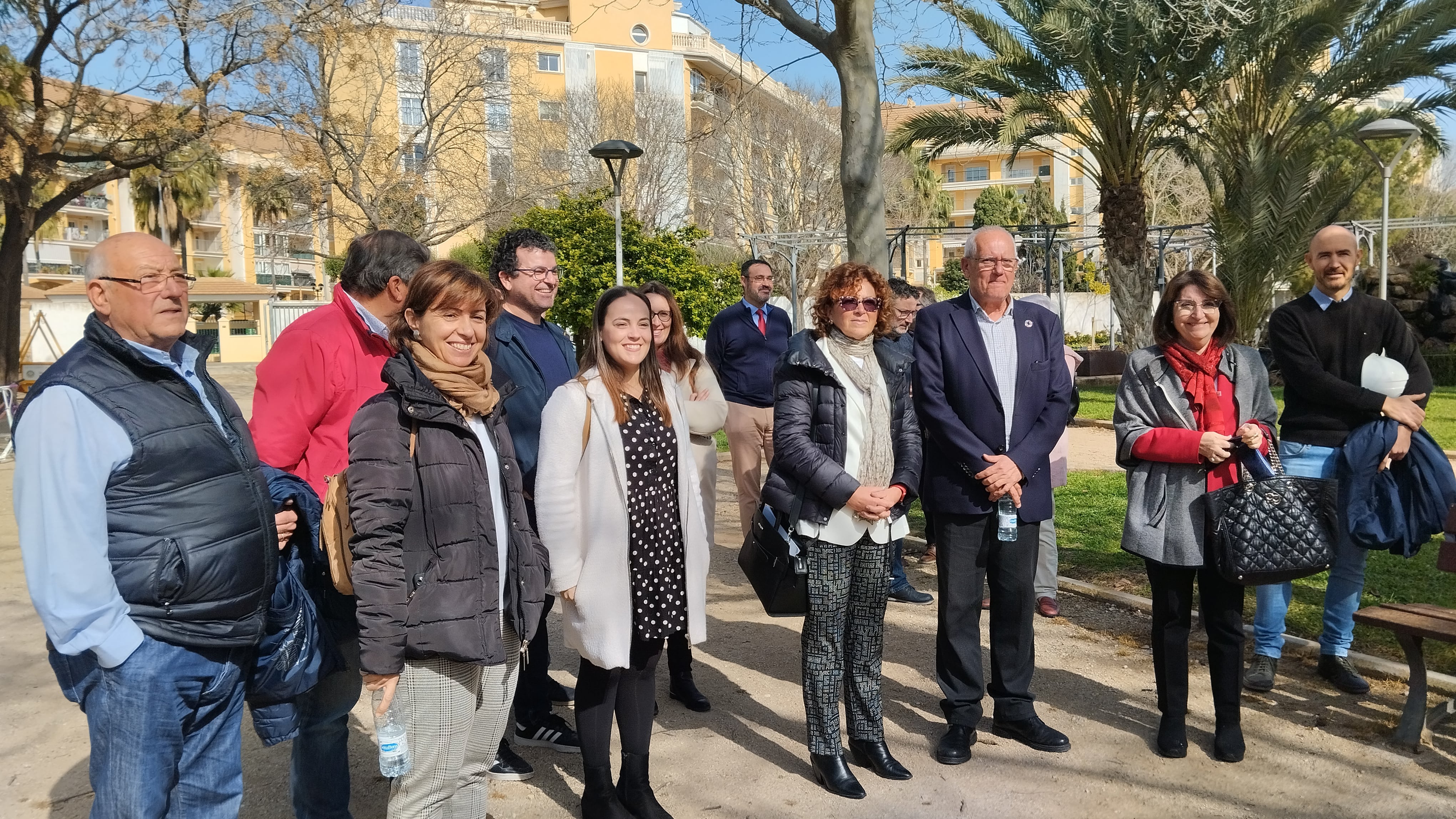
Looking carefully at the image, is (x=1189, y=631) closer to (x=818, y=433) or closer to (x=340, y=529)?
(x=818, y=433)

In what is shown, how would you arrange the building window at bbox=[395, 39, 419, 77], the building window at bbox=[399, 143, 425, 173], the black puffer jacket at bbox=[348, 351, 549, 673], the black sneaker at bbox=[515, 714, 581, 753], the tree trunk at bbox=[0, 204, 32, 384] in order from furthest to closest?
the building window at bbox=[395, 39, 419, 77]
the building window at bbox=[399, 143, 425, 173]
the tree trunk at bbox=[0, 204, 32, 384]
the black sneaker at bbox=[515, 714, 581, 753]
the black puffer jacket at bbox=[348, 351, 549, 673]

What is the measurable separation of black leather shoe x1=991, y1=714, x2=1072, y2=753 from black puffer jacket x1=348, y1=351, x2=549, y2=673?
2.33 metres

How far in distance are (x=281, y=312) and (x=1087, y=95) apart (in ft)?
124

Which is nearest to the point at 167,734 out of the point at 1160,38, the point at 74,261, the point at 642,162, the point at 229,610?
the point at 229,610

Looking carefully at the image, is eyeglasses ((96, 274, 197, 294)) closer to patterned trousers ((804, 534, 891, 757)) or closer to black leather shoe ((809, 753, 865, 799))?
patterned trousers ((804, 534, 891, 757))

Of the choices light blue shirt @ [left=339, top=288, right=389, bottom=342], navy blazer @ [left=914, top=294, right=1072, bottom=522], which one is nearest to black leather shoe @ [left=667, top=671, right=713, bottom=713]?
navy blazer @ [left=914, top=294, right=1072, bottom=522]

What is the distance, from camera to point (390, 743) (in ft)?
8.71

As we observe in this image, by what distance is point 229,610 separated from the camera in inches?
101

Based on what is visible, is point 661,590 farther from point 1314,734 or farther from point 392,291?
point 1314,734

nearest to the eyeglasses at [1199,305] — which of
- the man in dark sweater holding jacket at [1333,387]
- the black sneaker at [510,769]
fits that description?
the man in dark sweater holding jacket at [1333,387]

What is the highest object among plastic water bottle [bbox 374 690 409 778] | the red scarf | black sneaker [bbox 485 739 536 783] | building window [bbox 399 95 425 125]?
building window [bbox 399 95 425 125]

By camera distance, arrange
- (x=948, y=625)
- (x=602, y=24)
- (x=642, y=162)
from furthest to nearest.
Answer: (x=602, y=24) → (x=642, y=162) → (x=948, y=625)

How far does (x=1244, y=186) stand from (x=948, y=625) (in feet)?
44.5

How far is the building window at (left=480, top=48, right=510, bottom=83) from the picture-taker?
30.7 m
